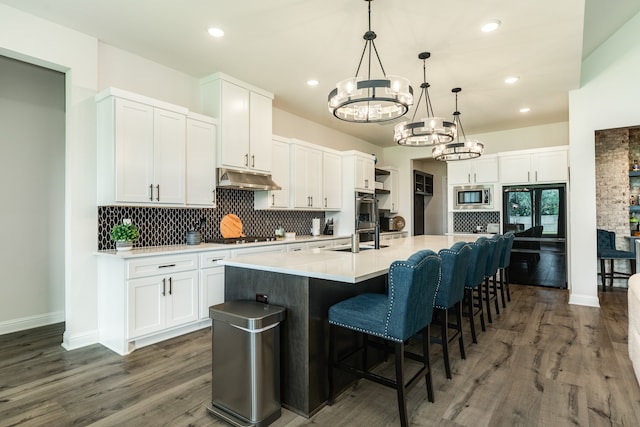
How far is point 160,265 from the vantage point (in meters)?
3.23

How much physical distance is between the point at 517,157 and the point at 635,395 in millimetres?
4566

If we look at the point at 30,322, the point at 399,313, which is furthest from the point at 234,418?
the point at 30,322

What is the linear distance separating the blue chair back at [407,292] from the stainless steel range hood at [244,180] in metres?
2.76

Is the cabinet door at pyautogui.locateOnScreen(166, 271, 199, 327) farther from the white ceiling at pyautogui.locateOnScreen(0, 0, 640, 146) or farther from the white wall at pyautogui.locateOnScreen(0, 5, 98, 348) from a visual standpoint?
the white ceiling at pyautogui.locateOnScreen(0, 0, 640, 146)

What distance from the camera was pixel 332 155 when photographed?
240 inches

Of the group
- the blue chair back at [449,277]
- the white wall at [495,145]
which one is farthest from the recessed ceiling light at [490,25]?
the white wall at [495,145]

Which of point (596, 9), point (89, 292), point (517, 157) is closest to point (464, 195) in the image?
point (517, 157)

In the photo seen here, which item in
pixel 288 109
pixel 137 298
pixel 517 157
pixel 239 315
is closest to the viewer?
pixel 239 315

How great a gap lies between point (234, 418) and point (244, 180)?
9.44 feet

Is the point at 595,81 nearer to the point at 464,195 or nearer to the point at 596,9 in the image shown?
the point at 596,9

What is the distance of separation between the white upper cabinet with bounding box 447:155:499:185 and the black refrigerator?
465mm

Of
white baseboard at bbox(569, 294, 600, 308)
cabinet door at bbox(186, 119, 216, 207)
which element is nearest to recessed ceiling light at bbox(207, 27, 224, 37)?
cabinet door at bbox(186, 119, 216, 207)

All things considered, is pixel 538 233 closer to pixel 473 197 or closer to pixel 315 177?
pixel 473 197

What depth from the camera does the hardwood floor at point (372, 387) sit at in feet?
6.72
